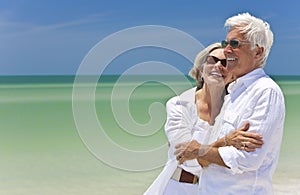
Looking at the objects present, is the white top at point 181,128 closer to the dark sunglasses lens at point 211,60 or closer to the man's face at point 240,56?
the dark sunglasses lens at point 211,60

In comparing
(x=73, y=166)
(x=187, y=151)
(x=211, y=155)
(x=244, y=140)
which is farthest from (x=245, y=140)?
(x=73, y=166)

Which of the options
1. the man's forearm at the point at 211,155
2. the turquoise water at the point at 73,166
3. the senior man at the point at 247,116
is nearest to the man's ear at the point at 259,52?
the senior man at the point at 247,116

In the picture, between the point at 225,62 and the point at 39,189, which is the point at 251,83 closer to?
the point at 225,62

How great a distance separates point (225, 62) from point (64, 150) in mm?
7066

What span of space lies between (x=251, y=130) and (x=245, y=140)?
0.04m

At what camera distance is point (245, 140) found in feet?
6.49

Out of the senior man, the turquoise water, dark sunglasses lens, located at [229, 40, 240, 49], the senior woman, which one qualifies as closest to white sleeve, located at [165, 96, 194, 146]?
the senior woman

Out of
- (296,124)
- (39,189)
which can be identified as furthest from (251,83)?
(296,124)

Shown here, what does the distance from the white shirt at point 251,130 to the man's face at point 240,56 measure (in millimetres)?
27

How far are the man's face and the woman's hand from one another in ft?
0.71

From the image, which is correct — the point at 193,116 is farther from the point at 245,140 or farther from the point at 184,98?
the point at 245,140

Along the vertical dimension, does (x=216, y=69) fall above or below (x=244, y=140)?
above

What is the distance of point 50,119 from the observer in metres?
14.9

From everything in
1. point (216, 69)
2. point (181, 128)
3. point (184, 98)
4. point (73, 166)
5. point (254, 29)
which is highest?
point (254, 29)
